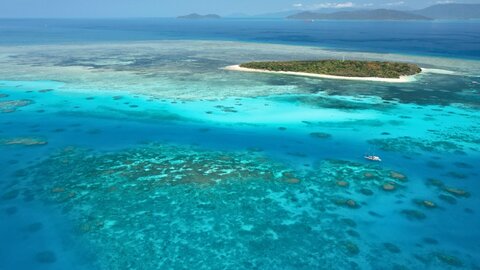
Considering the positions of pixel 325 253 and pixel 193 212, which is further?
pixel 193 212

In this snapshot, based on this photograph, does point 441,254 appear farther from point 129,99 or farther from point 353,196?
point 129,99

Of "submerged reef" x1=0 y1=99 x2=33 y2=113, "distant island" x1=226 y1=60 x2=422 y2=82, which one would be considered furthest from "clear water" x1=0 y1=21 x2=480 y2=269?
"distant island" x1=226 y1=60 x2=422 y2=82

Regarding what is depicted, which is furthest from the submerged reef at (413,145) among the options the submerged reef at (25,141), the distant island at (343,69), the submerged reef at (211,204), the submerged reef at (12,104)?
the submerged reef at (12,104)

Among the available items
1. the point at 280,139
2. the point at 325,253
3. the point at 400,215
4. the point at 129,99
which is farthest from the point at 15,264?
the point at 129,99

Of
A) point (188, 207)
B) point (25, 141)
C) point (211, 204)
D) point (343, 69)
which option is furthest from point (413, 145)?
point (343, 69)

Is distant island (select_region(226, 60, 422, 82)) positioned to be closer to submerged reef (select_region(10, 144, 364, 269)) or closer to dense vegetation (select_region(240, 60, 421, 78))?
dense vegetation (select_region(240, 60, 421, 78))

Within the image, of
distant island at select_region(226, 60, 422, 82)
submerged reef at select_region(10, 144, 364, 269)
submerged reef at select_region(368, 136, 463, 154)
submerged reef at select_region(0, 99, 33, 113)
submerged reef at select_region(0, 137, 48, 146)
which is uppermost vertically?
→ distant island at select_region(226, 60, 422, 82)

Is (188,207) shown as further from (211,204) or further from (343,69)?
(343,69)

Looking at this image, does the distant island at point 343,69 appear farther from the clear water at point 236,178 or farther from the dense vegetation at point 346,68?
the clear water at point 236,178
